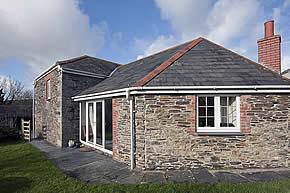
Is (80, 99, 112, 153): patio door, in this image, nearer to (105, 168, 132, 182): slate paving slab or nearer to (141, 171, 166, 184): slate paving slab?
(105, 168, 132, 182): slate paving slab

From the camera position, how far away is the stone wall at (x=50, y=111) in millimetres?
9188

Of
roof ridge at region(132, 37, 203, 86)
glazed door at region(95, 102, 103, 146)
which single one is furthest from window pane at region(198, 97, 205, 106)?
glazed door at region(95, 102, 103, 146)

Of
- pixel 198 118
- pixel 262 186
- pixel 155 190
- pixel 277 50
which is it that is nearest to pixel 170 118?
pixel 198 118

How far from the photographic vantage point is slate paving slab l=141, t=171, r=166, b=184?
4438 millimetres

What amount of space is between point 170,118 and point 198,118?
1088mm

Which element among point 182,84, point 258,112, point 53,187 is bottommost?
point 53,187

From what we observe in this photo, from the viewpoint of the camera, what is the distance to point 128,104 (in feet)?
19.2

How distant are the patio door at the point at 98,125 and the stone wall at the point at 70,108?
0.48 meters

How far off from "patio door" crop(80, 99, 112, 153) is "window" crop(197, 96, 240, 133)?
4211 millimetres

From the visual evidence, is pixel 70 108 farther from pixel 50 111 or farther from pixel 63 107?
pixel 50 111

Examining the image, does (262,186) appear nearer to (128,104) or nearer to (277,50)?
(128,104)

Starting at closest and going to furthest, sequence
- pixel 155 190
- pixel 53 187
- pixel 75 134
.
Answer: pixel 155 190, pixel 53 187, pixel 75 134

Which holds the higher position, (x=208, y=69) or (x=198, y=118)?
(x=208, y=69)

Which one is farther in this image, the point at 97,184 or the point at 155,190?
the point at 97,184
